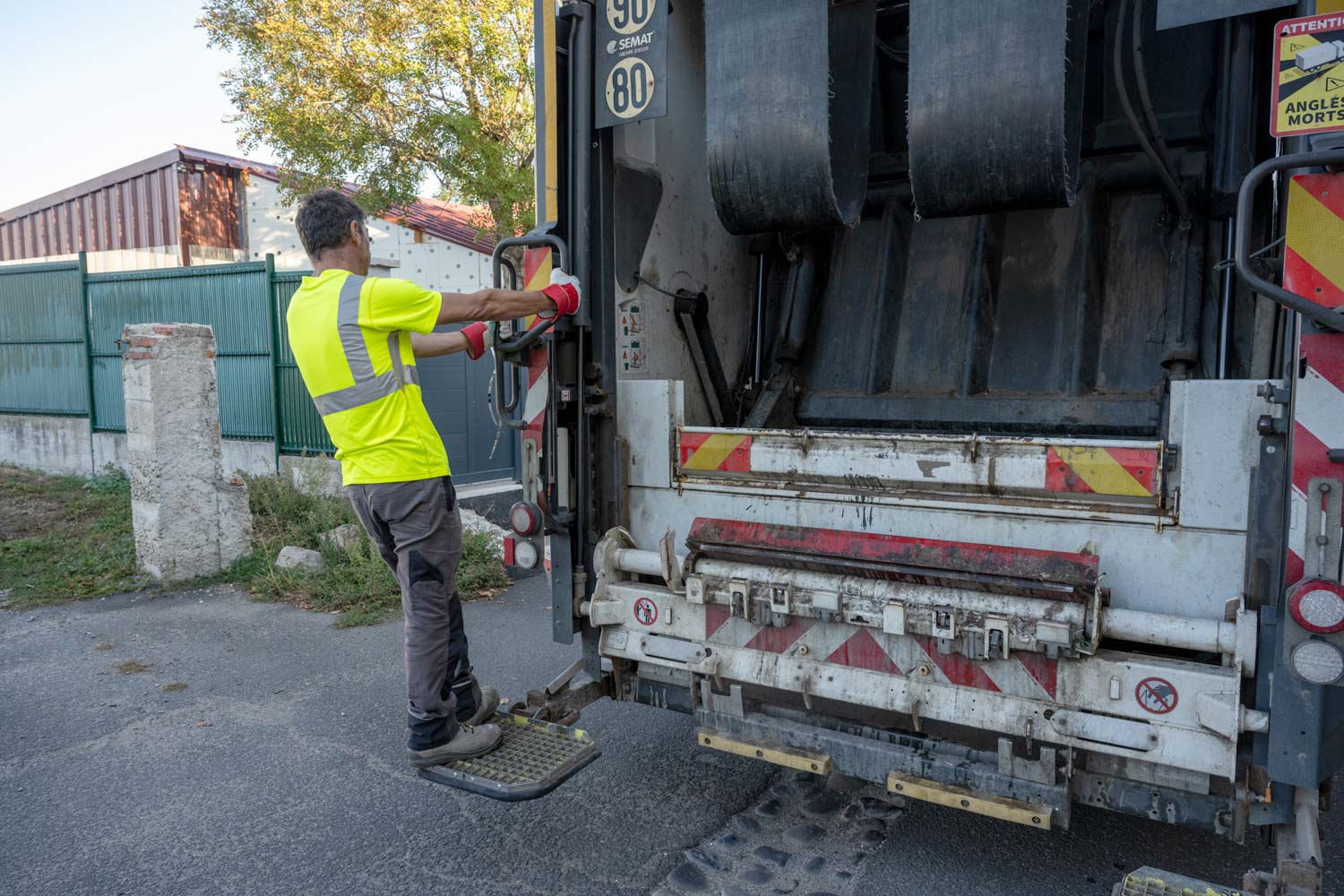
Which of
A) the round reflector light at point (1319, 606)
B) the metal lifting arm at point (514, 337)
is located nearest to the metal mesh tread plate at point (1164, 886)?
the round reflector light at point (1319, 606)

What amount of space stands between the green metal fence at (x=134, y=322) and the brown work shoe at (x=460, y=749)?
18.5 ft

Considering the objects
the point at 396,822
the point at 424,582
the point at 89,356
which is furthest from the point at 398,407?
the point at 89,356

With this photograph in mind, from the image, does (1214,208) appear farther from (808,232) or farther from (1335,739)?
(1335,739)

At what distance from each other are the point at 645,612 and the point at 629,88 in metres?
1.63

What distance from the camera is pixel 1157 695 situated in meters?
2.07

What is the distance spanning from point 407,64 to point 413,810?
11342 millimetres

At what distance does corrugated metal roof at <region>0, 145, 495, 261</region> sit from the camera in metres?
16.2

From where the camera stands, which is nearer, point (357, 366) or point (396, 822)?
point (357, 366)

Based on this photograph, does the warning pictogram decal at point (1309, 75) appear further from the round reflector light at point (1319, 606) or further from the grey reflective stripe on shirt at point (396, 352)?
the grey reflective stripe on shirt at point (396, 352)

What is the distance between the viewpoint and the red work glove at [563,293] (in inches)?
110

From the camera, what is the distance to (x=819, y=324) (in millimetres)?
3771

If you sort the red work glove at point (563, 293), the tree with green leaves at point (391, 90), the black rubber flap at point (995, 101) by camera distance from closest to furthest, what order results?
the black rubber flap at point (995, 101) → the red work glove at point (563, 293) → the tree with green leaves at point (391, 90)

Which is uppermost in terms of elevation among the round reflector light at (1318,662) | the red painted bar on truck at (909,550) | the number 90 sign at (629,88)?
the number 90 sign at (629,88)

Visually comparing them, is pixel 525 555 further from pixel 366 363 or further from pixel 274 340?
pixel 274 340
